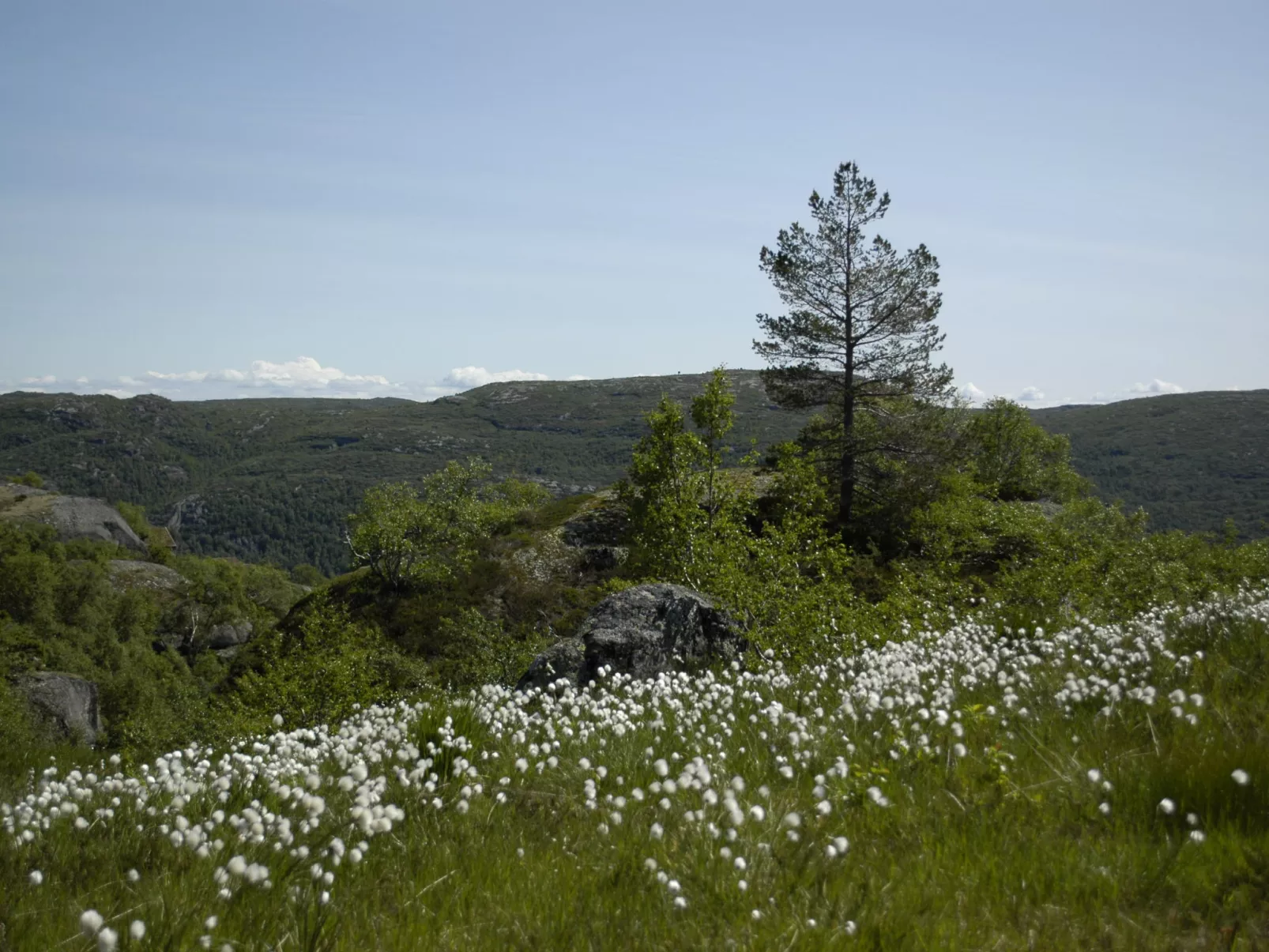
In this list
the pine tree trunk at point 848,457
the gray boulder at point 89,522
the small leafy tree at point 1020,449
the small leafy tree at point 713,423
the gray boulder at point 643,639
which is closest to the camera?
the gray boulder at point 643,639

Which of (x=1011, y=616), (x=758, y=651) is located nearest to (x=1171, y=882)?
(x=1011, y=616)

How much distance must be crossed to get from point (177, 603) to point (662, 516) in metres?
120

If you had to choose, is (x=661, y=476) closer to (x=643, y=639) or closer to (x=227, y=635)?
(x=643, y=639)

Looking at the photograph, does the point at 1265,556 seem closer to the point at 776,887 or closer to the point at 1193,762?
the point at 1193,762

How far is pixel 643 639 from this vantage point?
1156 centimetres

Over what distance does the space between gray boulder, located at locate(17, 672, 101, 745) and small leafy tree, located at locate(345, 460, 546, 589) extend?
21.7 metres

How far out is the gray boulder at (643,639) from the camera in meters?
11.0

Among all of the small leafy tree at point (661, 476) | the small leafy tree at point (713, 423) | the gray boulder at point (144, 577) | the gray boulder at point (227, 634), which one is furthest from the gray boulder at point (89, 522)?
the small leafy tree at point (713, 423)

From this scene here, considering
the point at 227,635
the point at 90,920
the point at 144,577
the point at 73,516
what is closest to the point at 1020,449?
the point at 90,920

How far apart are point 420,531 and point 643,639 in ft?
124

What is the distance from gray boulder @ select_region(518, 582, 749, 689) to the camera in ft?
36.1

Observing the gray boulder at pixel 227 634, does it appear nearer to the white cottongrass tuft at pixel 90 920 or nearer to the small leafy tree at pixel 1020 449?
the small leafy tree at pixel 1020 449

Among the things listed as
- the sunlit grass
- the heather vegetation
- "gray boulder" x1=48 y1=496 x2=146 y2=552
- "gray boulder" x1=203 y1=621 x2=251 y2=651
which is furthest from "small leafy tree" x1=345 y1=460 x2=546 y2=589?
"gray boulder" x1=48 y1=496 x2=146 y2=552

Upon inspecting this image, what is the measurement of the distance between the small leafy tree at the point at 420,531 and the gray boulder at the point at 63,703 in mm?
21652
